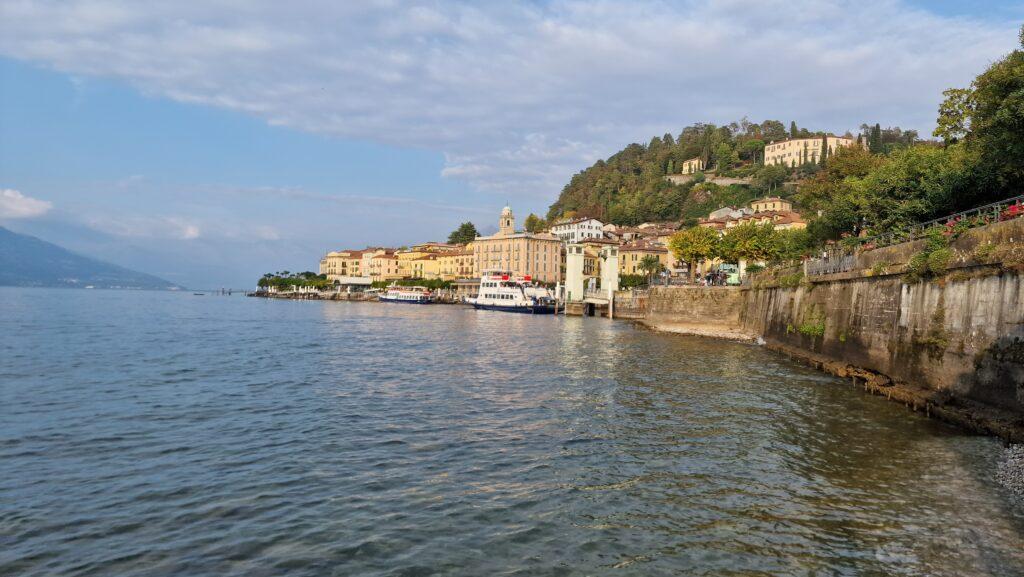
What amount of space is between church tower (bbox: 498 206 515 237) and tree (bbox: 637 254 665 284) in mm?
41432

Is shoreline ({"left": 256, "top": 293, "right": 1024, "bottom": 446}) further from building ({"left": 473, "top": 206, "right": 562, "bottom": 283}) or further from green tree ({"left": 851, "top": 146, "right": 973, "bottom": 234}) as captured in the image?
building ({"left": 473, "top": 206, "right": 562, "bottom": 283})

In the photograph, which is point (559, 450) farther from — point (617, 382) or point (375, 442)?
point (617, 382)

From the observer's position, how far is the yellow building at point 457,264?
16038 cm

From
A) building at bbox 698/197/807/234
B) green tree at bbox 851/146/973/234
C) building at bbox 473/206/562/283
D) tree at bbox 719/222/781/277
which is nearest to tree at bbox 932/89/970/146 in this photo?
green tree at bbox 851/146/973/234

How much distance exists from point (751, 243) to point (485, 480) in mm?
64704

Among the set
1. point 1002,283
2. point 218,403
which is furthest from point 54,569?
point 1002,283

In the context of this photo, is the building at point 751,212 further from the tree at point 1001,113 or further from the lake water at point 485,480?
the lake water at point 485,480

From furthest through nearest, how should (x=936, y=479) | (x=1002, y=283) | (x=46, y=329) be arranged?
(x=46, y=329) < (x=1002, y=283) < (x=936, y=479)

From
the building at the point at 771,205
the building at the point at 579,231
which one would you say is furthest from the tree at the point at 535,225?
the building at the point at 771,205

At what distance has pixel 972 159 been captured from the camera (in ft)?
92.5

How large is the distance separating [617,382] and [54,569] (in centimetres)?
1977

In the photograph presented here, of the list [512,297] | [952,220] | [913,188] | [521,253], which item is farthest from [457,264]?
[952,220]

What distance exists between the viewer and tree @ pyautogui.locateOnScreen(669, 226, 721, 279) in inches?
2995

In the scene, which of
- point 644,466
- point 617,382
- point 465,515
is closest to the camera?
point 465,515
